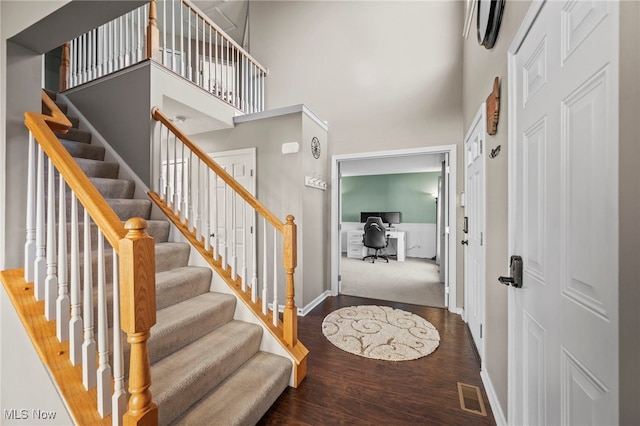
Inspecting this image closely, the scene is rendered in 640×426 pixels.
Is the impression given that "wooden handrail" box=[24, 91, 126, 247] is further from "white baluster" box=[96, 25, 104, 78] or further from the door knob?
"white baluster" box=[96, 25, 104, 78]

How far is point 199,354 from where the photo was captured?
155 centimetres

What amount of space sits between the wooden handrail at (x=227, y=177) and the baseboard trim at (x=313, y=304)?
1318mm

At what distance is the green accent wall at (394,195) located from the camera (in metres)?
6.80

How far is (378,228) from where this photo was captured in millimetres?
5805

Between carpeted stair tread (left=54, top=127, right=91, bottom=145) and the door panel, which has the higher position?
carpeted stair tread (left=54, top=127, right=91, bottom=145)

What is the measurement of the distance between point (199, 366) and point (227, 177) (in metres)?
1.32

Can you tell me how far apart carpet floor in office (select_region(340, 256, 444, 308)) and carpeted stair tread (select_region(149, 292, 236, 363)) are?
2314 millimetres

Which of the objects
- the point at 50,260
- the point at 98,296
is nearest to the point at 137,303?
the point at 98,296

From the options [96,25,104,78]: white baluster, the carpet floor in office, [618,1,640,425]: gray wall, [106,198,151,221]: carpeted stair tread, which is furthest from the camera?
the carpet floor in office

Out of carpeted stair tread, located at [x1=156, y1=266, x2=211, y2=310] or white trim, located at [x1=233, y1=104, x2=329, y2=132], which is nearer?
carpeted stair tread, located at [x1=156, y1=266, x2=211, y2=310]

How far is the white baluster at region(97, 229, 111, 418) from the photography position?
1000 mm

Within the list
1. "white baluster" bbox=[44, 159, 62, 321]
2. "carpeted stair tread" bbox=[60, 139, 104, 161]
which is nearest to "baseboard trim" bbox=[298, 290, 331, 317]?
"white baluster" bbox=[44, 159, 62, 321]

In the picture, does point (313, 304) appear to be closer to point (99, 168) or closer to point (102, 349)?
point (102, 349)

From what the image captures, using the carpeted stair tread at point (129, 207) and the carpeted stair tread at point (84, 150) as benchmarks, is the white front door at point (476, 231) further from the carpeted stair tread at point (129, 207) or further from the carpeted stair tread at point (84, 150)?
the carpeted stair tread at point (84, 150)
